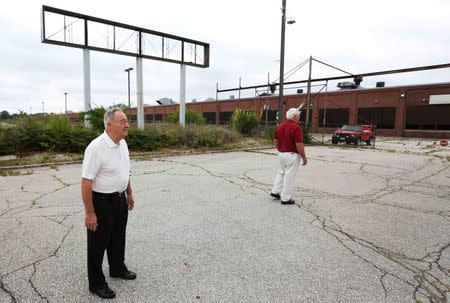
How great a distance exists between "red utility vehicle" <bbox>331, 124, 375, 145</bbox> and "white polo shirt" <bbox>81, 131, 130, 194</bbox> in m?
22.1

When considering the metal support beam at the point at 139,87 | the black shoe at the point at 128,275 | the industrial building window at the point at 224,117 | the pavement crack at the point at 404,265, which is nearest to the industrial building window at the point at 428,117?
the industrial building window at the point at 224,117

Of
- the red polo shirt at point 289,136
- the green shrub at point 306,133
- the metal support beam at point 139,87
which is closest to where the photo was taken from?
the red polo shirt at point 289,136

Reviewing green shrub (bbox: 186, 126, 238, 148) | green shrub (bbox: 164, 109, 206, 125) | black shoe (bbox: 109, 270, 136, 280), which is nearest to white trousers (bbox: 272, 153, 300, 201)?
black shoe (bbox: 109, 270, 136, 280)

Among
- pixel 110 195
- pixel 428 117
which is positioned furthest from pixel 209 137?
pixel 428 117

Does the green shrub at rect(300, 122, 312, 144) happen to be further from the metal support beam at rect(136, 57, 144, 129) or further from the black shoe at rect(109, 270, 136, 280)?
the black shoe at rect(109, 270, 136, 280)

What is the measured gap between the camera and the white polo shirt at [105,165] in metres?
2.70

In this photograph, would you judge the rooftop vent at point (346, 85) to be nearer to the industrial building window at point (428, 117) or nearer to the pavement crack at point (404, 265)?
the industrial building window at point (428, 117)

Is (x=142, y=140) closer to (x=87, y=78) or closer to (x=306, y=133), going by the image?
(x=87, y=78)

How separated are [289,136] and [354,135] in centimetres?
1834

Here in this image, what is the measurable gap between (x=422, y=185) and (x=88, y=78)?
14.9 metres

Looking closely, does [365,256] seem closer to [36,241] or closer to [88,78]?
[36,241]

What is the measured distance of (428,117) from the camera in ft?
113

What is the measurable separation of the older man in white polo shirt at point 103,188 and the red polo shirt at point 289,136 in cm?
380

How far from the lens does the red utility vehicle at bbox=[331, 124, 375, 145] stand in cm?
2258
